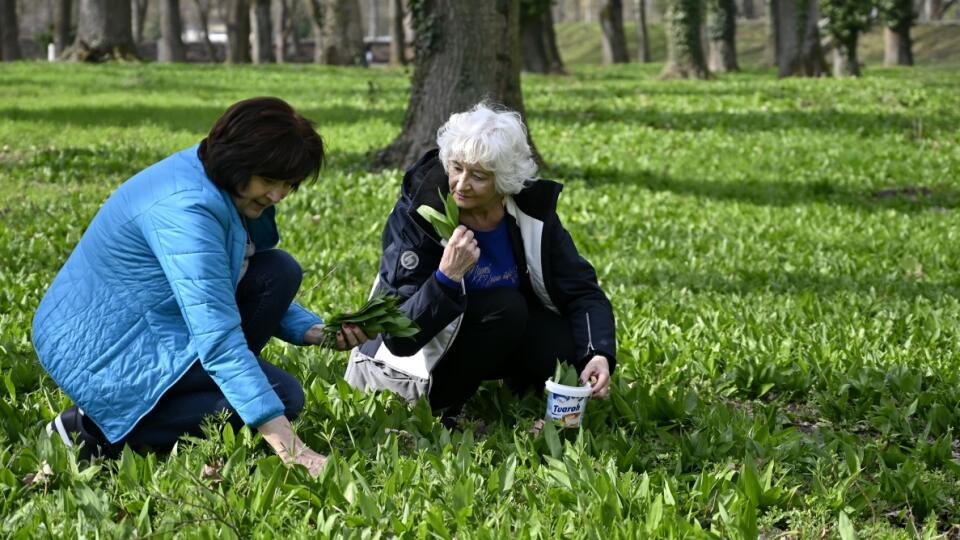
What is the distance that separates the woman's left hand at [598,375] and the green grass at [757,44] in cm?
4447

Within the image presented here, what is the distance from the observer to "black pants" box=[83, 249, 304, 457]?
389 centimetres

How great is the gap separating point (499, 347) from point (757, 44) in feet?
181

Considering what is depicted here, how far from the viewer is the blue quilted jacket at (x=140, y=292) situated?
363 centimetres

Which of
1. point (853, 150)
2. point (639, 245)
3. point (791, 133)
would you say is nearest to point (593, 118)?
point (791, 133)

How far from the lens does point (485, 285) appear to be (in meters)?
4.55

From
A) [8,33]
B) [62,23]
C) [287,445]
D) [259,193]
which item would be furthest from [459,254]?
[62,23]

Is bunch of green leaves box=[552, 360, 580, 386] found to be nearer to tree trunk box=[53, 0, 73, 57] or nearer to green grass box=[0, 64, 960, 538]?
green grass box=[0, 64, 960, 538]

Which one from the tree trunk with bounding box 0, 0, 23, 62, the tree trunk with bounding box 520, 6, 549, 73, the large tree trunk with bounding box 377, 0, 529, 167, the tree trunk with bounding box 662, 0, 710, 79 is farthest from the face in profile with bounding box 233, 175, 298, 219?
the tree trunk with bounding box 0, 0, 23, 62

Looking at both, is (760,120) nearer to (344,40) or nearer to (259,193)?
(259,193)

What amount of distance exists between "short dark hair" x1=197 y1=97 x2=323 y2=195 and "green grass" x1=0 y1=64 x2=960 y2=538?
82 cm

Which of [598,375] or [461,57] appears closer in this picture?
[598,375]

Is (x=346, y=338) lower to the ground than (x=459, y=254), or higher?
lower

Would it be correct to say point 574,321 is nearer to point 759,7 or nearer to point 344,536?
point 344,536

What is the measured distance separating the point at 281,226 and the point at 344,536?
18.3ft
